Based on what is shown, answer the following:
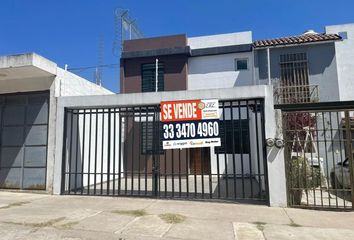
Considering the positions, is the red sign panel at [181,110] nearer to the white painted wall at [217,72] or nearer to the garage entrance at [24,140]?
the garage entrance at [24,140]

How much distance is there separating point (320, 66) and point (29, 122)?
42.7 ft

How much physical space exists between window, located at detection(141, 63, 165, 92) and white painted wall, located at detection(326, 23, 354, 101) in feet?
29.6

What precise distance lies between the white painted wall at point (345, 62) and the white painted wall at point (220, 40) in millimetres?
4440

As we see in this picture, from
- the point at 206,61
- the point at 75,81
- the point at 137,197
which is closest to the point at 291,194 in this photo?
the point at 137,197

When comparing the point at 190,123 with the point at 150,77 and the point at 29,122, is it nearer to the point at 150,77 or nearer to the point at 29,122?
the point at 29,122

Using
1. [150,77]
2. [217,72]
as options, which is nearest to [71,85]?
[150,77]

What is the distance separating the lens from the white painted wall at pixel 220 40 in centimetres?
1633

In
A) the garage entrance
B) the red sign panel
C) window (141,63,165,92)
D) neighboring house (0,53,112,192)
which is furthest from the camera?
window (141,63,165,92)

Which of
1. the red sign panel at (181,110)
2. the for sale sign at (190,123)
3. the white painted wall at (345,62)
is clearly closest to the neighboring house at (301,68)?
the white painted wall at (345,62)

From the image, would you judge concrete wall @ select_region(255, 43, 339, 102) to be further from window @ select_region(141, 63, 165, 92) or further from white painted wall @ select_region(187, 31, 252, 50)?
window @ select_region(141, 63, 165, 92)

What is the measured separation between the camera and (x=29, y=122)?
33.1 feet

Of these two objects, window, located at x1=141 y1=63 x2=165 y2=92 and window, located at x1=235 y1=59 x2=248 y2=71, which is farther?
window, located at x1=141 y1=63 x2=165 y2=92

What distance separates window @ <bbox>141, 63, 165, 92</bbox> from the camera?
1692 centimetres

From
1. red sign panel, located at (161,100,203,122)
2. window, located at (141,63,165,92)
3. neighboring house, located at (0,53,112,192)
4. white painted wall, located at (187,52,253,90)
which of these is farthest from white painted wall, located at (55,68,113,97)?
white painted wall, located at (187,52,253,90)
